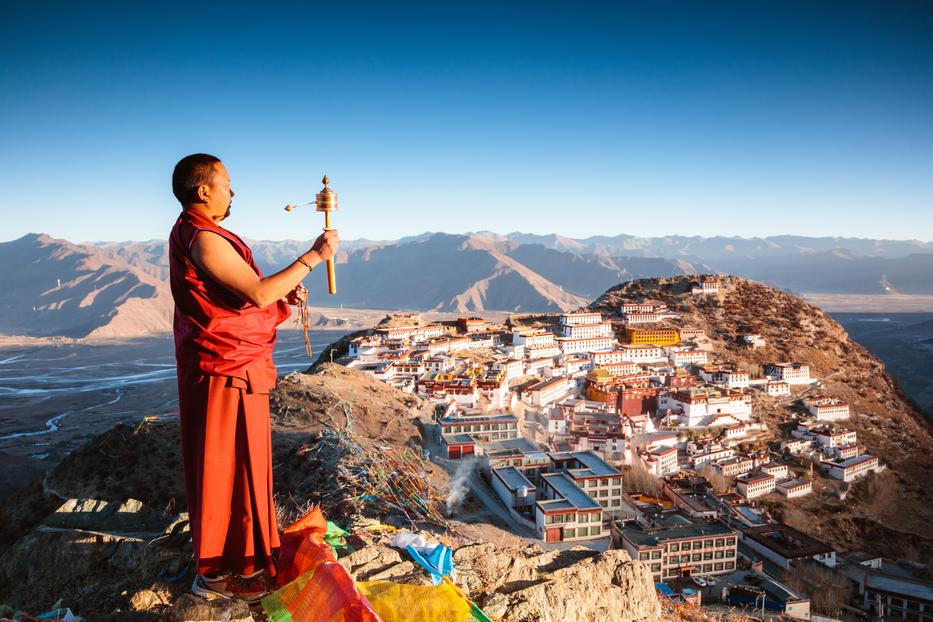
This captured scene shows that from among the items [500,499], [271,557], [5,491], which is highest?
[271,557]

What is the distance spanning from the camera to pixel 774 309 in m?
51.0

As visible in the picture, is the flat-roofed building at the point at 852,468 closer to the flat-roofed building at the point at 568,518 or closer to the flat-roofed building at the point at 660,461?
the flat-roofed building at the point at 660,461

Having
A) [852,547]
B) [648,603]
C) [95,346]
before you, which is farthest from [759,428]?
[95,346]

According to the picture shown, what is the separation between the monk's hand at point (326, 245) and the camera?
7.36ft

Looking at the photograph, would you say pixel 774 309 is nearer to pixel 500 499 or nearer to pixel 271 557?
pixel 500 499

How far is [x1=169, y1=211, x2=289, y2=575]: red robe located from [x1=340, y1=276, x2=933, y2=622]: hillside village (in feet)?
42.4

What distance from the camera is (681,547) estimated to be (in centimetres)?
1638

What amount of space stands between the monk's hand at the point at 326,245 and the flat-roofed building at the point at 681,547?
51.5 ft

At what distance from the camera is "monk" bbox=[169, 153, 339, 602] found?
220 centimetres

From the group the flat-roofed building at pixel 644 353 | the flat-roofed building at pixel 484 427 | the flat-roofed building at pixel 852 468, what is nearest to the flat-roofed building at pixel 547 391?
the flat-roofed building at pixel 644 353

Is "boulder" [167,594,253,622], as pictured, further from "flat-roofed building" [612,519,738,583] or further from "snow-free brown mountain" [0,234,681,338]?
"snow-free brown mountain" [0,234,681,338]

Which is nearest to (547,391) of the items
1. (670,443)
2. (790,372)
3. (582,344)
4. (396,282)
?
(670,443)

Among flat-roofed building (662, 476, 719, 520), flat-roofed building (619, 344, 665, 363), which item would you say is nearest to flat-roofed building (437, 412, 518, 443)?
flat-roofed building (662, 476, 719, 520)

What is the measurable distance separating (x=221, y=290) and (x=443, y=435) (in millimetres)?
18065
